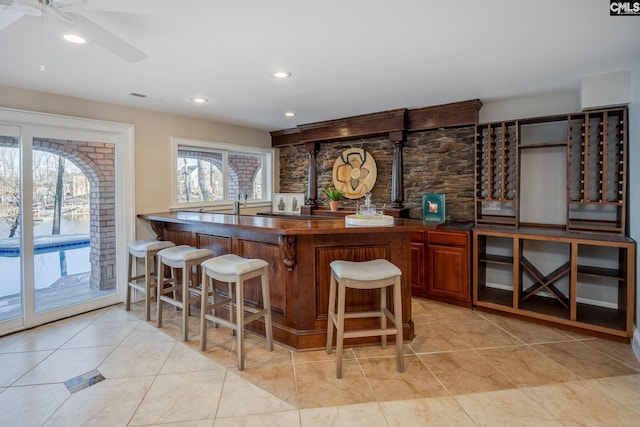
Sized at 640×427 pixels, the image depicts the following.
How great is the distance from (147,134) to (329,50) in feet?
9.01

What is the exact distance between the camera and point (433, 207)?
13.6 feet

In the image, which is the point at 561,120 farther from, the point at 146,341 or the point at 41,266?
the point at 41,266

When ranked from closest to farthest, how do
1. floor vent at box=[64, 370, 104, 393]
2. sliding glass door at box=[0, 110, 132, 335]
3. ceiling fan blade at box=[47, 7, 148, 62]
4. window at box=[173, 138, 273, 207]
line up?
ceiling fan blade at box=[47, 7, 148, 62] → floor vent at box=[64, 370, 104, 393] → sliding glass door at box=[0, 110, 132, 335] → window at box=[173, 138, 273, 207]

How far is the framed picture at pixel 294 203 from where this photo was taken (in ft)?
18.3

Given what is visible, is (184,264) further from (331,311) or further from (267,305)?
(331,311)

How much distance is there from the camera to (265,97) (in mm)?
3613

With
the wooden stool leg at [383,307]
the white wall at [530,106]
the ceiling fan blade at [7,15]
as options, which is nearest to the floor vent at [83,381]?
the wooden stool leg at [383,307]

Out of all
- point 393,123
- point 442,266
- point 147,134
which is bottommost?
point 442,266

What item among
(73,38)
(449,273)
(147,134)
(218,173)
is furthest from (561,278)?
(147,134)

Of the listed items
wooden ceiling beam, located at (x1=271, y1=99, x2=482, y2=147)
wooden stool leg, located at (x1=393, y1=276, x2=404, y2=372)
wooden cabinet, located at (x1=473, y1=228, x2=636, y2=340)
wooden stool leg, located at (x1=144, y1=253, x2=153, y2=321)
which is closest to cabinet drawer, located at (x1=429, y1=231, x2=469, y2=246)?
wooden cabinet, located at (x1=473, y1=228, x2=636, y2=340)

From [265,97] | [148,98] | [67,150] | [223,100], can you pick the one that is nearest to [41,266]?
[67,150]

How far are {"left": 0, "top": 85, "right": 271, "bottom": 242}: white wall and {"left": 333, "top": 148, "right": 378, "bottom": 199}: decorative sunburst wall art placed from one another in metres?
2.01

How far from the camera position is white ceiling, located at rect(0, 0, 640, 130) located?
1891 millimetres

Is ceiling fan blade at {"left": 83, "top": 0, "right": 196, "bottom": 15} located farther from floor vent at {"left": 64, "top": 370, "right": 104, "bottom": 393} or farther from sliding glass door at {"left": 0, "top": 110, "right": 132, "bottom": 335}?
sliding glass door at {"left": 0, "top": 110, "right": 132, "bottom": 335}
